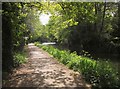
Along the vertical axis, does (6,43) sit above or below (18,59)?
above

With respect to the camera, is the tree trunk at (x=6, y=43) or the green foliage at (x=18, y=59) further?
the green foliage at (x=18, y=59)

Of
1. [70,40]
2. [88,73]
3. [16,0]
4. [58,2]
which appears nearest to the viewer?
[88,73]

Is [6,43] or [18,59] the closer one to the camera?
[6,43]

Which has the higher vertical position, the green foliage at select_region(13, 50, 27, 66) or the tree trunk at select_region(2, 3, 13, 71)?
the tree trunk at select_region(2, 3, 13, 71)

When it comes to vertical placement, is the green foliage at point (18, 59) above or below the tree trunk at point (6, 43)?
below

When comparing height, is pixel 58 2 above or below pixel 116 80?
above

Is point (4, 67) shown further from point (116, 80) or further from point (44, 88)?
point (116, 80)

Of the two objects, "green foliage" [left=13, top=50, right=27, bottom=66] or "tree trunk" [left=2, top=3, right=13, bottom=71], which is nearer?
"tree trunk" [left=2, top=3, right=13, bottom=71]

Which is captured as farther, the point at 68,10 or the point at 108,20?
the point at 108,20

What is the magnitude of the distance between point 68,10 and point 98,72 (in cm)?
713

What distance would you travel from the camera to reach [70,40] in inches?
1394

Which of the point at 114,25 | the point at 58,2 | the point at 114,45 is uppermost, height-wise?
the point at 58,2

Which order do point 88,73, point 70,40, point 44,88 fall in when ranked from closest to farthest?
point 44,88, point 88,73, point 70,40

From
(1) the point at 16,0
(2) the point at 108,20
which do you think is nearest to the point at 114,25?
(2) the point at 108,20
